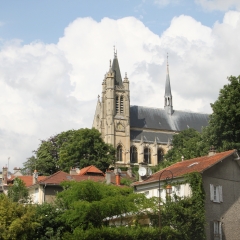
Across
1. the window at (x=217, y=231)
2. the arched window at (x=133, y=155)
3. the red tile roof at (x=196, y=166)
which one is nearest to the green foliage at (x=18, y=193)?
the red tile roof at (x=196, y=166)

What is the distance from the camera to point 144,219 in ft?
132

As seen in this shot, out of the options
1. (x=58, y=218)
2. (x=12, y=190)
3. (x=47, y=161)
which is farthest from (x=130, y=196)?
(x=47, y=161)

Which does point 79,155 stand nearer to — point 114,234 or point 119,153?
point 119,153

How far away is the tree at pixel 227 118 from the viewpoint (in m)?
57.1

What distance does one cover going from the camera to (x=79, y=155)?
306 ft

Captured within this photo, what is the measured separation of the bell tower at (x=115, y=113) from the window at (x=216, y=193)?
85.2 m

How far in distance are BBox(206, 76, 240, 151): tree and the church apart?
A: 67.8m

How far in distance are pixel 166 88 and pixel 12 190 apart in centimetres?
10294

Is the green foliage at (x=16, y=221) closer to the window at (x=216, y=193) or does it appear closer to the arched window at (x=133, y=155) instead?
the window at (x=216, y=193)

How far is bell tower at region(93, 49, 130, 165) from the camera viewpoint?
130 meters

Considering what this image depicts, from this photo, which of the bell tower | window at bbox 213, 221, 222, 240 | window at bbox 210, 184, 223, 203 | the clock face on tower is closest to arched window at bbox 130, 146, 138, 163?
the bell tower

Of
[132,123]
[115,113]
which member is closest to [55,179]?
[115,113]

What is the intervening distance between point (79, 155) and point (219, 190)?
53488mm

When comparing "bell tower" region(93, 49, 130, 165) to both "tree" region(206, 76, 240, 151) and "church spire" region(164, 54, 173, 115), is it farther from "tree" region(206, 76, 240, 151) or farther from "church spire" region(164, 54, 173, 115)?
"tree" region(206, 76, 240, 151)
